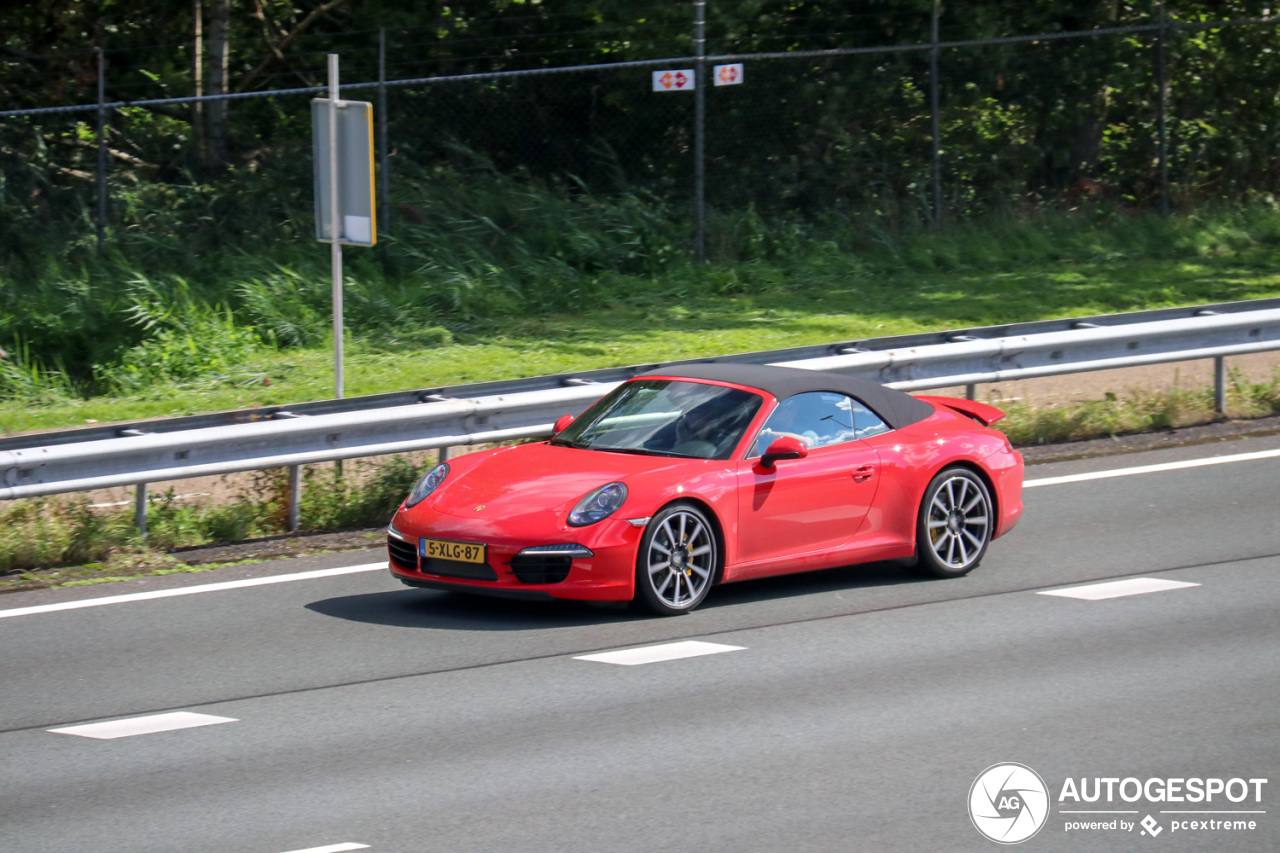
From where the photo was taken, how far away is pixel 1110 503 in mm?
10836

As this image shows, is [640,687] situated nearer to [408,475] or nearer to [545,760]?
[545,760]

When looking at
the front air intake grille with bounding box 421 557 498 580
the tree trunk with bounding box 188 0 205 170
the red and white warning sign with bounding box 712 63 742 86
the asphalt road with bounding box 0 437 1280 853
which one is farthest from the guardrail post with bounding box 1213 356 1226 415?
the tree trunk with bounding box 188 0 205 170

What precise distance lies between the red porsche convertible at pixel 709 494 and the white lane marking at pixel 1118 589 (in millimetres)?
638

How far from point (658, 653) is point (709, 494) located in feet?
3.30

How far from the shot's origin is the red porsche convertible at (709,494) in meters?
8.11

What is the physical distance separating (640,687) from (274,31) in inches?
715

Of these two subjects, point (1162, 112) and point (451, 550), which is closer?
point (451, 550)

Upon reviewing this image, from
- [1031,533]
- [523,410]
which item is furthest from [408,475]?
[1031,533]

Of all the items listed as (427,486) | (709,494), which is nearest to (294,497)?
(427,486)

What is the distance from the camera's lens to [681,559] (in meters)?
8.34

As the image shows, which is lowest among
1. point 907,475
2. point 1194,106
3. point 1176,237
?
point 907,475

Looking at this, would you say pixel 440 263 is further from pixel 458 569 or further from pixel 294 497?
pixel 458 569

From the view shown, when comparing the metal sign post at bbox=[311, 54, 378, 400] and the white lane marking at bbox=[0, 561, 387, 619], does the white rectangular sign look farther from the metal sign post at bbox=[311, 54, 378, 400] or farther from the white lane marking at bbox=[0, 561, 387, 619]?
the white lane marking at bbox=[0, 561, 387, 619]

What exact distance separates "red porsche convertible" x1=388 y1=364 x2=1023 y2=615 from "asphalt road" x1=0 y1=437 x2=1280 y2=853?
249mm
